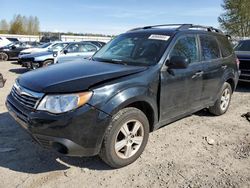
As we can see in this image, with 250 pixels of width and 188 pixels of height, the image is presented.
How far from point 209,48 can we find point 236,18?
33694 mm

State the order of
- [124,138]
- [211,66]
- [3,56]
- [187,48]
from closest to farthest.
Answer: [124,138] < [187,48] < [211,66] < [3,56]

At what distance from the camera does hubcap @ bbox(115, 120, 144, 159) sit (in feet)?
11.7

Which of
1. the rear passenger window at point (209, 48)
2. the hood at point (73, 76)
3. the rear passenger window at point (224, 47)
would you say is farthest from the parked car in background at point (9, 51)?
the hood at point (73, 76)

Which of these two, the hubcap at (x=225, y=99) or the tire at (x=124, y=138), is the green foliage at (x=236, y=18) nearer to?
the hubcap at (x=225, y=99)

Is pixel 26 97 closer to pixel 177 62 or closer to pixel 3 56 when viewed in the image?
pixel 177 62

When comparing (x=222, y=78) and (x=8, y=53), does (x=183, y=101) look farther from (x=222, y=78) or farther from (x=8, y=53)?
(x=8, y=53)

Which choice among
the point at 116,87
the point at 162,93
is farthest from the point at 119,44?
the point at 116,87

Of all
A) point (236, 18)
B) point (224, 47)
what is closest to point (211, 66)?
point (224, 47)

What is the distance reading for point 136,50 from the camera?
14.4 ft

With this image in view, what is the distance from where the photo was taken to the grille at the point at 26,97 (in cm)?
322

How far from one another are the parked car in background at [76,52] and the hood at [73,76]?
7.94 meters

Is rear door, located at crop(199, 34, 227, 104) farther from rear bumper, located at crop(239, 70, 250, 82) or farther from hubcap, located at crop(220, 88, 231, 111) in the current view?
rear bumper, located at crop(239, 70, 250, 82)

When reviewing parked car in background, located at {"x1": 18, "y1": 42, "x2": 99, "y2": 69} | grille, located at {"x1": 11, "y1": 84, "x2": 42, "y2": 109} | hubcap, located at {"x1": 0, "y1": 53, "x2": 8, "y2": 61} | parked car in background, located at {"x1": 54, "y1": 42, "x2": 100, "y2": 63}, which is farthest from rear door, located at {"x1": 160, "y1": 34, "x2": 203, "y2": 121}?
hubcap, located at {"x1": 0, "y1": 53, "x2": 8, "y2": 61}

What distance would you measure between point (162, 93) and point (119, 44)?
1.38 meters
